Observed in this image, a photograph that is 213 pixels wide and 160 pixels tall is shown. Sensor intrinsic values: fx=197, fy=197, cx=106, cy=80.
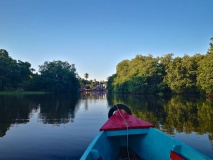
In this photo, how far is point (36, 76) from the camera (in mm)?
75875

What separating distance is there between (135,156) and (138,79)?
171 feet

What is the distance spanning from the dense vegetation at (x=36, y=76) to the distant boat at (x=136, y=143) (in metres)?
66.5

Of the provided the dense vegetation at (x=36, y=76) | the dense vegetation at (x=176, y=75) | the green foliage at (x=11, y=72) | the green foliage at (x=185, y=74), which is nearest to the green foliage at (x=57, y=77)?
the dense vegetation at (x=36, y=76)

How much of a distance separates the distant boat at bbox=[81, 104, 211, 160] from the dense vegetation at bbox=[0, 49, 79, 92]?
2618 inches

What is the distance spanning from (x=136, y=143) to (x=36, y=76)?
7517cm

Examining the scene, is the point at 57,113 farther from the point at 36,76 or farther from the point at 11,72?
the point at 36,76

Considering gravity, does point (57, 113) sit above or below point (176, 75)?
below

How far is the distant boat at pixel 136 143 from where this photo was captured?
13.9 ft

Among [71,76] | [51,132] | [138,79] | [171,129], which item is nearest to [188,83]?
[138,79]

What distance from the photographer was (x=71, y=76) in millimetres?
88375

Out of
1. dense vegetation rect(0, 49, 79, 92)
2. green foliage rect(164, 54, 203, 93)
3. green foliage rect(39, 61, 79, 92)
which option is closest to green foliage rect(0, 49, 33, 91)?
dense vegetation rect(0, 49, 79, 92)

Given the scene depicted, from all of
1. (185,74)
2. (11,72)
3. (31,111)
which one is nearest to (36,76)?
(11,72)

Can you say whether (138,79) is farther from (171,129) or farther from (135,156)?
(135,156)

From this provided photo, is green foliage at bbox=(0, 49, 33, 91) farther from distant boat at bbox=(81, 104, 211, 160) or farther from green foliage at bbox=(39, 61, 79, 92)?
distant boat at bbox=(81, 104, 211, 160)
